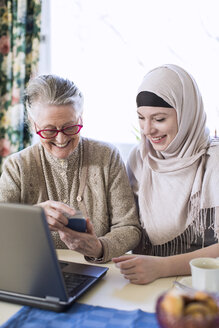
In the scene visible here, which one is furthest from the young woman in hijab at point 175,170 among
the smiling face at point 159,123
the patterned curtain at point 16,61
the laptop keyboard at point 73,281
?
the patterned curtain at point 16,61

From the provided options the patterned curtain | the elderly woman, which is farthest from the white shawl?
the patterned curtain

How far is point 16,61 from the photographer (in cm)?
302

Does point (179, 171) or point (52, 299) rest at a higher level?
point (179, 171)

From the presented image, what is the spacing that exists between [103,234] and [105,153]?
344 millimetres

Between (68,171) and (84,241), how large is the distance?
0.42 meters

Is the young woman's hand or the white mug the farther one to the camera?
the young woman's hand

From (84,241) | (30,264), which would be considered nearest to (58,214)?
(84,241)

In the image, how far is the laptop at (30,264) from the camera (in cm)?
84

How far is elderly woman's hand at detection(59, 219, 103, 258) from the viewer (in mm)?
1257

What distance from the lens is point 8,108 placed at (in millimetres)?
3123

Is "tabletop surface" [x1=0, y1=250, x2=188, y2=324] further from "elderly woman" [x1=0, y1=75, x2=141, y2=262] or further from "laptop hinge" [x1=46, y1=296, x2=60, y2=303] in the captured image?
"elderly woman" [x1=0, y1=75, x2=141, y2=262]

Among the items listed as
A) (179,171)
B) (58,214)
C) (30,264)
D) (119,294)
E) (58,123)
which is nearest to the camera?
(30,264)

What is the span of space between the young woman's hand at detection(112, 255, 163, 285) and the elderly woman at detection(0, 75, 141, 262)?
0.24 meters

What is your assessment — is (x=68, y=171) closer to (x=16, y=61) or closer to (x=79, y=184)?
(x=79, y=184)
